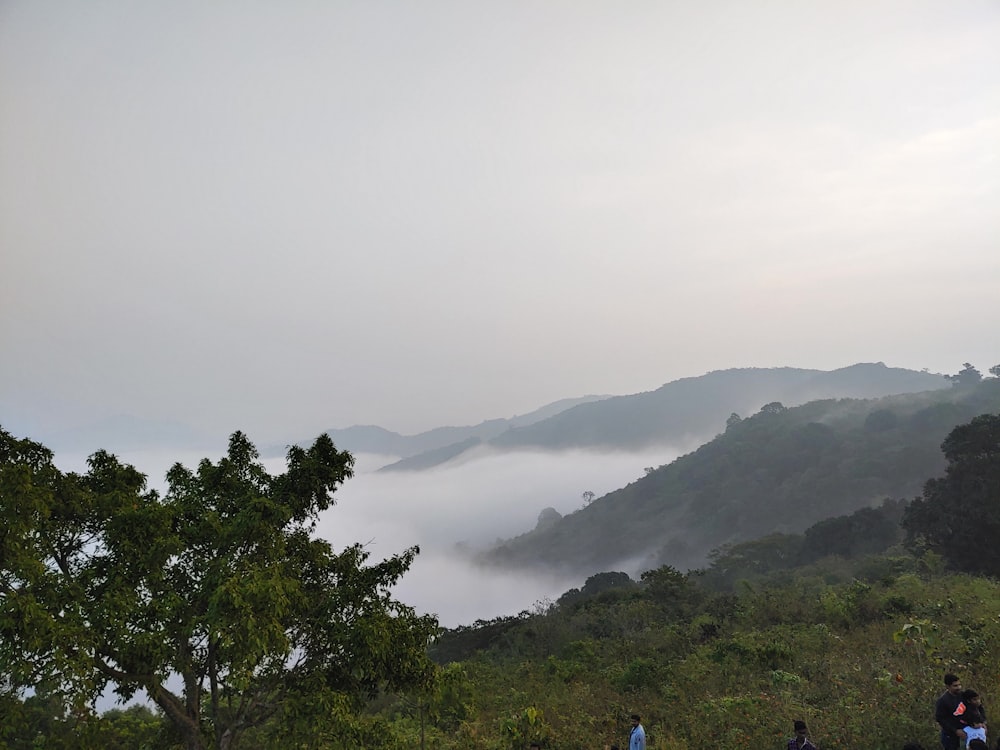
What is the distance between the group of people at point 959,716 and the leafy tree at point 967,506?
30.4m

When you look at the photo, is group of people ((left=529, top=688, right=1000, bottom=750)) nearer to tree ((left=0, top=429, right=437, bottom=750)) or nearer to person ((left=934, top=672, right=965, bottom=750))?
person ((left=934, top=672, right=965, bottom=750))

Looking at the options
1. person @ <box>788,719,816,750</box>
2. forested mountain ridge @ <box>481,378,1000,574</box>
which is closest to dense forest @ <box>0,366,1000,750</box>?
person @ <box>788,719,816,750</box>

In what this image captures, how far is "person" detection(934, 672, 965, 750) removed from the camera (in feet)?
27.1

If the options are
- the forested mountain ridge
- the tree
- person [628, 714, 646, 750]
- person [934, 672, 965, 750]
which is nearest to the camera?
the tree

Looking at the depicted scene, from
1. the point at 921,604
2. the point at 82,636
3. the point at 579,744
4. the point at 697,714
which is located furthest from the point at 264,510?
the point at 921,604

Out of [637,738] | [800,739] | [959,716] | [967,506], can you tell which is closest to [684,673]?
[637,738]

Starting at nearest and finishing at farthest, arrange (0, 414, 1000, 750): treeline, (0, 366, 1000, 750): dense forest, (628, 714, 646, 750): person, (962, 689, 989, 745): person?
1. (0, 366, 1000, 750): dense forest
2. (962, 689, 989, 745): person
3. (0, 414, 1000, 750): treeline
4. (628, 714, 646, 750): person

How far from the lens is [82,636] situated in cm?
727

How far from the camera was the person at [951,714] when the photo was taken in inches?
325

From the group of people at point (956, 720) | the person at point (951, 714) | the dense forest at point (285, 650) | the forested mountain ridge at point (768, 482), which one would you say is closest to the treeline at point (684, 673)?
the dense forest at point (285, 650)

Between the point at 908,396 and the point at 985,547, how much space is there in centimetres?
17532

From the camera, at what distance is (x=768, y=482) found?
141m

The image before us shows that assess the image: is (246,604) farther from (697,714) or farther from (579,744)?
(697,714)

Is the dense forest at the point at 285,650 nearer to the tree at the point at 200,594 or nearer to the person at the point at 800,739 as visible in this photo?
the tree at the point at 200,594
